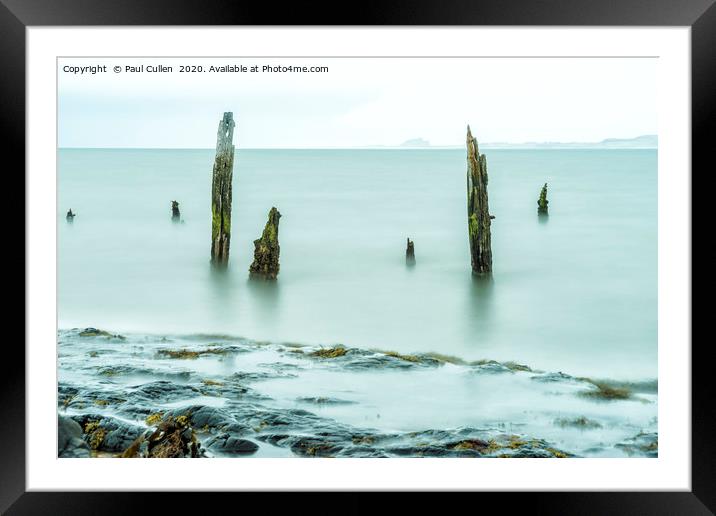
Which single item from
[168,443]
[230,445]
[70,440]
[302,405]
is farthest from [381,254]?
[70,440]

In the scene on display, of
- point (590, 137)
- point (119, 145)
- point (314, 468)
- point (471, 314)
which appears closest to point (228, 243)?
point (119, 145)

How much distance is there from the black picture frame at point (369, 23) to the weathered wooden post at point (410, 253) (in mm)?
1994

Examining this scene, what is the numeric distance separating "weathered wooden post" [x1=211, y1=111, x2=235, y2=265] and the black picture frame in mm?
1679

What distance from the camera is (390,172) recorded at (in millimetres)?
6227

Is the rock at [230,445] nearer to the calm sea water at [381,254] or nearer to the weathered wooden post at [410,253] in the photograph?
the calm sea water at [381,254]

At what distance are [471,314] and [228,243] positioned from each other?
5.86ft

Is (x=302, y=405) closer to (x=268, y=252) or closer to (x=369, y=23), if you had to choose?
(x=268, y=252)

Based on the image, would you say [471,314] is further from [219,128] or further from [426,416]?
[219,128]

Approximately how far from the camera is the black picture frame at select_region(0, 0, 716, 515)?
12.7 feet

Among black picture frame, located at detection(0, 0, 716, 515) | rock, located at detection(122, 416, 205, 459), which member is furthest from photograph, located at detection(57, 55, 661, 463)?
black picture frame, located at detection(0, 0, 716, 515)

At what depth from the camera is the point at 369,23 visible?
388 centimetres

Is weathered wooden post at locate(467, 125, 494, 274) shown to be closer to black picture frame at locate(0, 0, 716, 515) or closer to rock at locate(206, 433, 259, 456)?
black picture frame at locate(0, 0, 716, 515)

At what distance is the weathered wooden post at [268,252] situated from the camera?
5574 millimetres

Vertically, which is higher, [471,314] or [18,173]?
[18,173]
